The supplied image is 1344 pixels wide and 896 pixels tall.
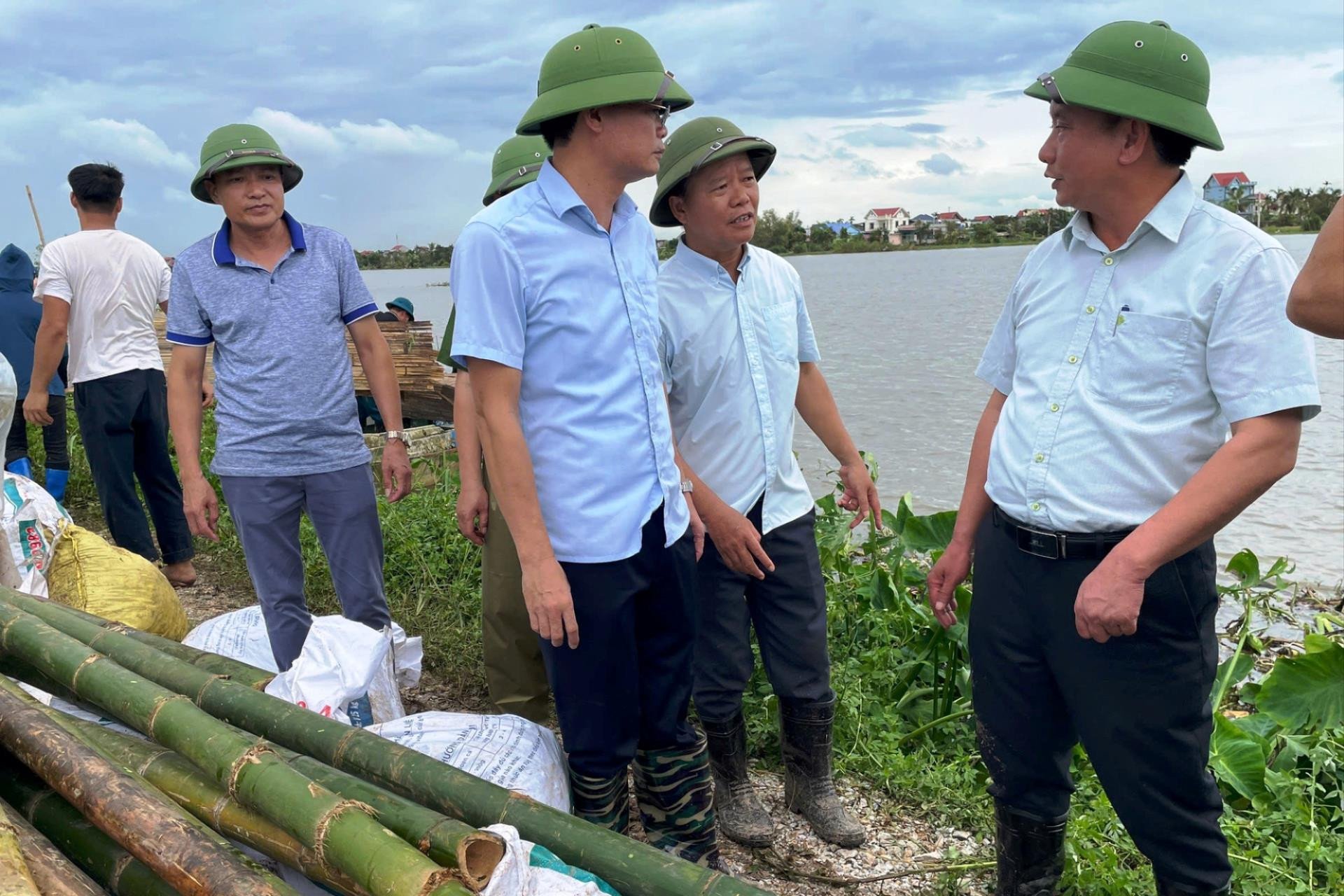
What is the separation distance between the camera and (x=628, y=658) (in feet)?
7.73

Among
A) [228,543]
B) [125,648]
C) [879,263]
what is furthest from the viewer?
[879,263]

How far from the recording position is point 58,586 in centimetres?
384

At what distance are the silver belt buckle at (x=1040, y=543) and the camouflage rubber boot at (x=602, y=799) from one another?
1.07 meters

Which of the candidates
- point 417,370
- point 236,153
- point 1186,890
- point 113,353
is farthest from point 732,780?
point 417,370

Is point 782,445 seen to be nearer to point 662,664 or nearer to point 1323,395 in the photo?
point 662,664

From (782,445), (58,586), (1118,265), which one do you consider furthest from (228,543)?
(1118,265)

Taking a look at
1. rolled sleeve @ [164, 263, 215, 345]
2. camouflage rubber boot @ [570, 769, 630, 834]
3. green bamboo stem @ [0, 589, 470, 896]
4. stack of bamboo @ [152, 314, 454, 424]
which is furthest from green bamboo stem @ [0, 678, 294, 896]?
stack of bamboo @ [152, 314, 454, 424]

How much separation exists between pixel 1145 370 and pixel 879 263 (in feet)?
243

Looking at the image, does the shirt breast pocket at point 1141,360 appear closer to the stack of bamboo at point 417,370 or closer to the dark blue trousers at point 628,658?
the dark blue trousers at point 628,658

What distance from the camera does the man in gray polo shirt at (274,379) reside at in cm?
318

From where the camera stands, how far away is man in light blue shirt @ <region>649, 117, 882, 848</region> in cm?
277

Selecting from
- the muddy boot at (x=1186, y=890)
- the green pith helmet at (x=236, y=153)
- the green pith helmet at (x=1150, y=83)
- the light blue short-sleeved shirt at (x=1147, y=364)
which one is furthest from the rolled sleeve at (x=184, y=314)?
the muddy boot at (x=1186, y=890)

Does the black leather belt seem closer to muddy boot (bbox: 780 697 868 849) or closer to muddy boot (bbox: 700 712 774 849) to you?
muddy boot (bbox: 780 697 868 849)

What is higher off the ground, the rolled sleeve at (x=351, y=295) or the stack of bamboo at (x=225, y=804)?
the rolled sleeve at (x=351, y=295)
